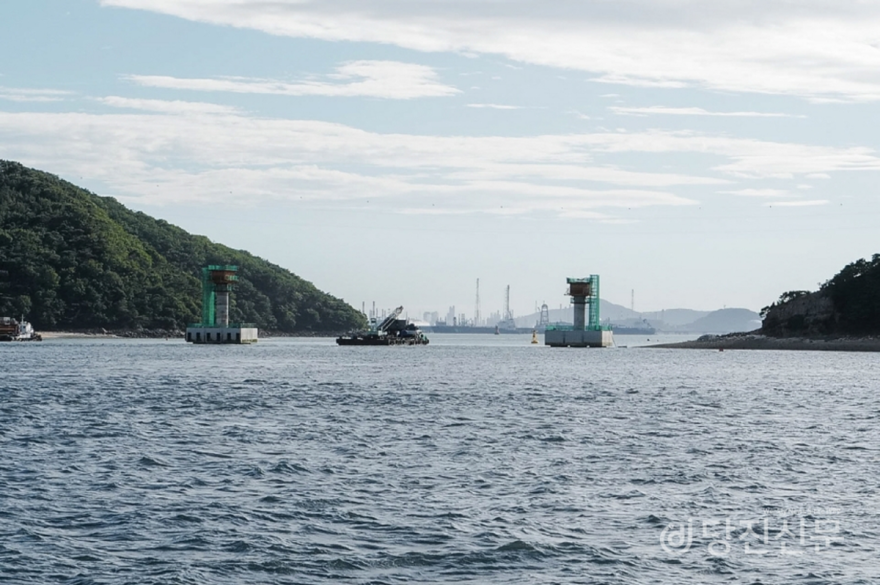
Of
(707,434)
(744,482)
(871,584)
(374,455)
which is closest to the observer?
(871,584)

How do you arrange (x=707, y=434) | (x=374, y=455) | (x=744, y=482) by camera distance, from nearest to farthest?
(x=744, y=482)
(x=374, y=455)
(x=707, y=434)

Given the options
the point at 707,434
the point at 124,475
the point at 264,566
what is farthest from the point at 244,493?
the point at 707,434

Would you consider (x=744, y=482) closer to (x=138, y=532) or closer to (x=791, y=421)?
(x=138, y=532)

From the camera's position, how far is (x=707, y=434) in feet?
166

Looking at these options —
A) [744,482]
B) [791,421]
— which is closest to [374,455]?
[744,482]

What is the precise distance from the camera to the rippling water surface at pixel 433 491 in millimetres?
24656

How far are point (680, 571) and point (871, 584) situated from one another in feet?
12.1

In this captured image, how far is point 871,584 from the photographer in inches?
913

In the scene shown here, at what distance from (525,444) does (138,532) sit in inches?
827

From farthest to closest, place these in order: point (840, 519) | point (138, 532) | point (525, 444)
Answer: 1. point (525, 444)
2. point (840, 519)
3. point (138, 532)

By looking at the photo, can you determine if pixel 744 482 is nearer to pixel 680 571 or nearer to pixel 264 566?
pixel 680 571

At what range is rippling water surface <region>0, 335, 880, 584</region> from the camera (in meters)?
24.7

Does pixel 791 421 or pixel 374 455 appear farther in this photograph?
pixel 791 421

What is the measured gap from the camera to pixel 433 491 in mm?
33375
